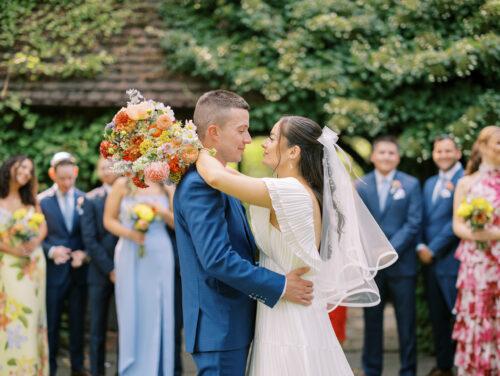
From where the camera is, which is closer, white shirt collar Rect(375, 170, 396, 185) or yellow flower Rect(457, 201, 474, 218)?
yellow flower Rect(457, 201, 474, 218)

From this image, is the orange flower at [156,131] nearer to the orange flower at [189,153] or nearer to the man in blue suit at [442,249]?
the orange flower at [189,153]

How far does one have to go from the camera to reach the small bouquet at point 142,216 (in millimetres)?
6898

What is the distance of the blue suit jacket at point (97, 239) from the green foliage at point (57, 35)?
2.56 meters

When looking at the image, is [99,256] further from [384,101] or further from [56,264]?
[384,101]

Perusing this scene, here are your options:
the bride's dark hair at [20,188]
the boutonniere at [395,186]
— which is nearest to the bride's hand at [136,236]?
the bride's dark hair at [20,188]

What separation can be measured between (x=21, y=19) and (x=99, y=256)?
4181mm

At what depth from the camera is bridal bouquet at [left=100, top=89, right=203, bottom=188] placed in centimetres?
357

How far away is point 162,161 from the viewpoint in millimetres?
3602

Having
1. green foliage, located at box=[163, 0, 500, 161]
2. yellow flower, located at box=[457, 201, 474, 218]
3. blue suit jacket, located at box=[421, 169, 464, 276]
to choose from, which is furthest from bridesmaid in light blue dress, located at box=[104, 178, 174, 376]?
yellow flower, located at box=[457, 201, 474, 218]

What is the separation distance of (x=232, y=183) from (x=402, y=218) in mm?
4206

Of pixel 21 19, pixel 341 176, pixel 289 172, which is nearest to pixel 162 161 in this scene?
pixel 289 172

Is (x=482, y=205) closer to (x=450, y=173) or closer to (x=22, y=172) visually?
(x=450, y=173)

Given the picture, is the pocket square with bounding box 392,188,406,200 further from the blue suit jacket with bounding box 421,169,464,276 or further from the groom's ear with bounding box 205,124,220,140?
the groom's ear with bounding box 205,124,220,140

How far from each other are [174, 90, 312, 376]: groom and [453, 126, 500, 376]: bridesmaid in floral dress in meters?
3.33
